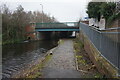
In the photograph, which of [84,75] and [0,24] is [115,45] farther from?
[0,24]

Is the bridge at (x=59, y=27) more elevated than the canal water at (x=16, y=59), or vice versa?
the bridge at (x=59, y=27)

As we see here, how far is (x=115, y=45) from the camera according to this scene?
6.14 metres

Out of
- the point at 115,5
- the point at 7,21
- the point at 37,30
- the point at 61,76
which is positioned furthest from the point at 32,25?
the point at 61,76

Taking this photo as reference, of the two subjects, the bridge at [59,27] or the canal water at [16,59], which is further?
the bridge at [59,27]

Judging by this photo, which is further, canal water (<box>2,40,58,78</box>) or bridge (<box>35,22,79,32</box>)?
bridge (<box>35,22,79,32</box>)

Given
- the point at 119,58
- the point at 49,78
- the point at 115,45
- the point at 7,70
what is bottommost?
the point at 7,70

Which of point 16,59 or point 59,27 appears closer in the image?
point 16,59

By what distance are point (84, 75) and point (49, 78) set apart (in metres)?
1.81

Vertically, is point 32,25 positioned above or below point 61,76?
above

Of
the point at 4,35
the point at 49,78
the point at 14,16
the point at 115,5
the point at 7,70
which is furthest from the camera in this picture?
the point at 14,16

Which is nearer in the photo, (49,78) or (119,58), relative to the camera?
(119,58)

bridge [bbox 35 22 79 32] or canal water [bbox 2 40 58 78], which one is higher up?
bridge [bbox 35 22 79 32]

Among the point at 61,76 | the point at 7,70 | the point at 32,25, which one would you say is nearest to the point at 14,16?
the point at 32,25

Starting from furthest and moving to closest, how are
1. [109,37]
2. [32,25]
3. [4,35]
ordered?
[32,25], [4,35], [109,37]
